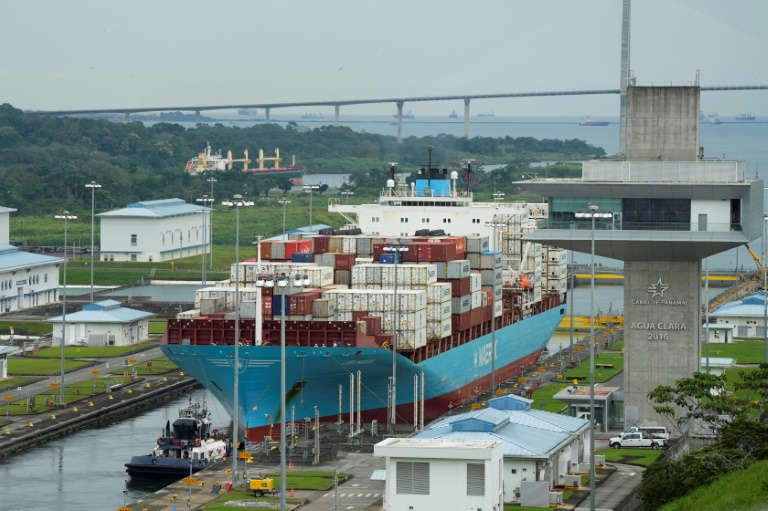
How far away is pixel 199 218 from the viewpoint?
168m

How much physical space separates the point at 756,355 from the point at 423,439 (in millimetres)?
46188

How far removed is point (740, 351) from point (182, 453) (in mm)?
42807

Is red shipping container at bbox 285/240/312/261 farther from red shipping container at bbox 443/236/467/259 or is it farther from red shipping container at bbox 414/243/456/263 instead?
red shipping container at bbox 443/236/467/259

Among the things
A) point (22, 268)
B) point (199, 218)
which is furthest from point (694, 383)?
point (199, 218)

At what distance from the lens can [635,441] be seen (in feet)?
196

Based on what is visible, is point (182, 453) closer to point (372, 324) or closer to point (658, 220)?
point (372, 324)

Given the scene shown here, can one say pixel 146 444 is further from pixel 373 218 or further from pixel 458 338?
pixel 373 218

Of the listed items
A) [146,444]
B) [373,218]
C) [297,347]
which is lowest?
[146,444]

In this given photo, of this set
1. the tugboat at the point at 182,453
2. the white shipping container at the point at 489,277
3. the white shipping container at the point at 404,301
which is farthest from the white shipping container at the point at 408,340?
the white shipping container at the point at 489,277

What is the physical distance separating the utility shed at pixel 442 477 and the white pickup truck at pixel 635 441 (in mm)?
15248

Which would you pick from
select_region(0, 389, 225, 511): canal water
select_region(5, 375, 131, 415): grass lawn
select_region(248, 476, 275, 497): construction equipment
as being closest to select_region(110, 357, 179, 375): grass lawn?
select_region(5, 375, 131, 415): grass lawn

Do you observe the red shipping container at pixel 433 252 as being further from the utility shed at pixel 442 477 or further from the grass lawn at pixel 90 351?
the utility shed at pixel 442 477

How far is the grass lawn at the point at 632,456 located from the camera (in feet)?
186

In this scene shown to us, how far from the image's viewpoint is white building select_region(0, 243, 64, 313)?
115 metres
